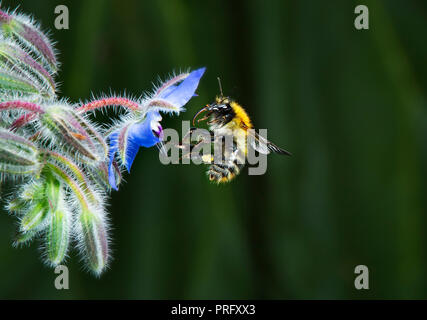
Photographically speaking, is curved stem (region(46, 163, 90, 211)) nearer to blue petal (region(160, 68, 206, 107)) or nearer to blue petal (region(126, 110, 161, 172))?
blue petal (region(126, 110, 161, 172))

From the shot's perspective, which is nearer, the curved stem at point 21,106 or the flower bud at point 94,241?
the curved stem at point 21,106

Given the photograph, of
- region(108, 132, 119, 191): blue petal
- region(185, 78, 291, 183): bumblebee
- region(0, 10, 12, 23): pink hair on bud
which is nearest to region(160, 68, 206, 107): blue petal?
region(108, 132, 119, 191): blue petal

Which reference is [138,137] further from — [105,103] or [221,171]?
[221,171]

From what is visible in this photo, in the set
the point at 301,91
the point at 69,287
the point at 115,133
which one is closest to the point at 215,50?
the point at 301,91

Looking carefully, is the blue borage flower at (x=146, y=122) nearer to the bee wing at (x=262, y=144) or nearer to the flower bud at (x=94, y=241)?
the flower bud at (x=94, y=241)

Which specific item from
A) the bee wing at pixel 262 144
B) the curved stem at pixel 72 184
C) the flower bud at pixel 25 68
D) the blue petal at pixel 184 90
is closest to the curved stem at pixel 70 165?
the curved stem at pixel 72 184

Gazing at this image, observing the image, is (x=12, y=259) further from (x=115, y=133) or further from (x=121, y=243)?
(x=115, y=133)
